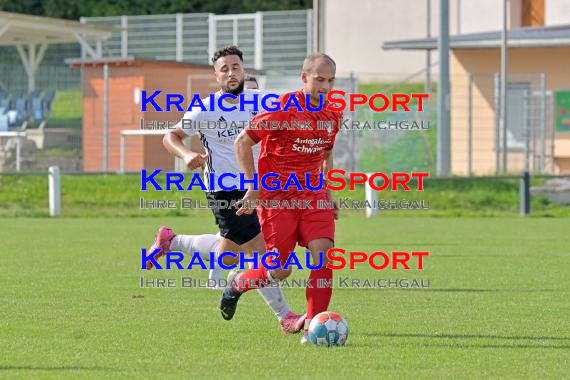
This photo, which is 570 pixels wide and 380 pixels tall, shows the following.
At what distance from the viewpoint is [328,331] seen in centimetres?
913

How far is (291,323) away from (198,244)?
3.03 metres

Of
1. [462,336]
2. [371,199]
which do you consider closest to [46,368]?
[462,336]

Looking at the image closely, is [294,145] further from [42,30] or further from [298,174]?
[42,30]

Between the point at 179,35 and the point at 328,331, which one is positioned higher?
the point at 179,35

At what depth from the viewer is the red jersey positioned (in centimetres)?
943

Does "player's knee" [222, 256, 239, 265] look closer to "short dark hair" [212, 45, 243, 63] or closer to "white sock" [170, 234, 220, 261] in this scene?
"white sock" [170, 234, 220, 261]

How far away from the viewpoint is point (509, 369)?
8.24 metres

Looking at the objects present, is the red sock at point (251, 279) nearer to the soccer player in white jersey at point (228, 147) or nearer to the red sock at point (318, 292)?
the soccer player in white jersey at point (228, 147)

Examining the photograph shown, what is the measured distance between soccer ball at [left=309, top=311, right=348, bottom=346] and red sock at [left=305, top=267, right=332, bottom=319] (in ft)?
0.83

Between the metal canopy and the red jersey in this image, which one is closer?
the red jersey

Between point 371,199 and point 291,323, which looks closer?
point 291,323

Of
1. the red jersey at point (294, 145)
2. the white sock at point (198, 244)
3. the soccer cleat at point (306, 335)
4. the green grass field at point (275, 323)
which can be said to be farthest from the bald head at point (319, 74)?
the white sock at point (198, 244)


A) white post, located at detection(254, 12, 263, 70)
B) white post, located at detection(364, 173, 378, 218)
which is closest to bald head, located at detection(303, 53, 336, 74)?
white post, located at detection(364, 173, 378, 218)

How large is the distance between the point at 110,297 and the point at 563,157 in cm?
2573
